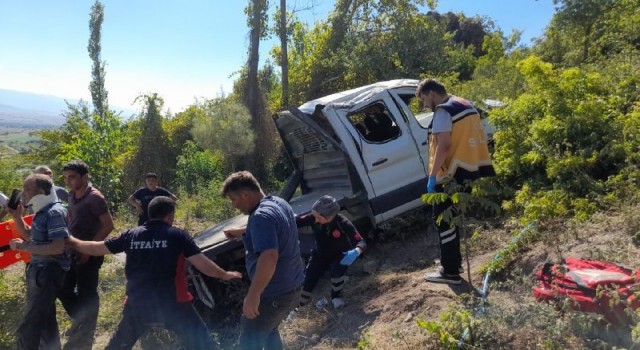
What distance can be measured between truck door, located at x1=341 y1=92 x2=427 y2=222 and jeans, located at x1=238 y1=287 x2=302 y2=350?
285 cm

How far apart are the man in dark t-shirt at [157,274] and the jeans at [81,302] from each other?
1.40 metres

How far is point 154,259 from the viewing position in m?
3.38

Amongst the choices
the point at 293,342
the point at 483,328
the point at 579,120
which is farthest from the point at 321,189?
the point at 483,328

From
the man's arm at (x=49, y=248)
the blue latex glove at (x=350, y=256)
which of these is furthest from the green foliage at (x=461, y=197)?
the man's arm at (x=49, y=248)

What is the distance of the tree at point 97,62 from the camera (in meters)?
34.6

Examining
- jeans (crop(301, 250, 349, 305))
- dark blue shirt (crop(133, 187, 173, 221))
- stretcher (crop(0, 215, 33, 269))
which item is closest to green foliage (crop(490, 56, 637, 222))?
jeans (crop(301, 250, 349, 305))

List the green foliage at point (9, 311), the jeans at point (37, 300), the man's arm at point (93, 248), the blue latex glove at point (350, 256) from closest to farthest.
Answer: the man's arm at point (93, 248), the jeans at point (37, 300), the blue latex glove at point (350, 256), the green foliage at point (9, 311)

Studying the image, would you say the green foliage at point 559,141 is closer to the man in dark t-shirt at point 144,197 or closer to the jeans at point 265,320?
the jeans at point 265,320

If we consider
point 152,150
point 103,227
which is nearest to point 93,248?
point 103,227

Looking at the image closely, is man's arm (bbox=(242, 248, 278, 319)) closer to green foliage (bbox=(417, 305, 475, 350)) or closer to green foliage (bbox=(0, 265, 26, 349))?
green foliage (bbox=(417, 305, 475, 350))

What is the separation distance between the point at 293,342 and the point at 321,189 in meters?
2.80

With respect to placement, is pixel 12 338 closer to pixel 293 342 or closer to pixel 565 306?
pixel 293 342

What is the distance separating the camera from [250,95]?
48.7 feet

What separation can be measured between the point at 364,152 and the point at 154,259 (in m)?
3.18
